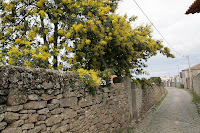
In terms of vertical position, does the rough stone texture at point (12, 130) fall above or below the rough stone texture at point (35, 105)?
below

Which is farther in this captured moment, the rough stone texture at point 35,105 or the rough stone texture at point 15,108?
the rough stone texture at point 35,105

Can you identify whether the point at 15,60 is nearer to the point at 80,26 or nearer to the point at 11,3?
the point at 80,26

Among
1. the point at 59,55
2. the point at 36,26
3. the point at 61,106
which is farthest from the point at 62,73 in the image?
the point at 36,26

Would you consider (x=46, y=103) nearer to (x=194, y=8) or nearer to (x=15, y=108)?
(x=15, y=108)

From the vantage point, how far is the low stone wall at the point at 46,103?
2527 mm

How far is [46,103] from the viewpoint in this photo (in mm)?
3127

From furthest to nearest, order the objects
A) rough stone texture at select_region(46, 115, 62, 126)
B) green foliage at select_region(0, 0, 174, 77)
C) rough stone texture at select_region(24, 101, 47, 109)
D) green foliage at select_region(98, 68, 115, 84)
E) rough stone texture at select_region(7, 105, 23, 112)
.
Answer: green foliage at select_region(0, 0, 174, 77) < green foliage at select_region(98, 68, 115, 84) < rough stone texture at select_region(46, 115, 62, 126) < rough stone texture at select_region(24, 101, 47, 109) < rough stone texture at select_region(7, 105, 23, 112)

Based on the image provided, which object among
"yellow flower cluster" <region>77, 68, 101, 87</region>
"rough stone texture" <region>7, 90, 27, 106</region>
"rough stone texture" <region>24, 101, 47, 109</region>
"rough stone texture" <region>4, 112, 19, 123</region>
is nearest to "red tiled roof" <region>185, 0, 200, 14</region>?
"yellow flower cluster" <region>77, 68, 101, 87</region>

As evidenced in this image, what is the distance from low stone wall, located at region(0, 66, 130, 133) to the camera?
8.29 ft

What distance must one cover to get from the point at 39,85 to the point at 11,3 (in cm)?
652

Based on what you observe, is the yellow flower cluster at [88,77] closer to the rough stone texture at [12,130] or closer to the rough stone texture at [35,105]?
the rough stone texture at [35,105]

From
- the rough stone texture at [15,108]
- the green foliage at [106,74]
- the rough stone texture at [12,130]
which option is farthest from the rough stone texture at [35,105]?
the green foliage at [106,74]

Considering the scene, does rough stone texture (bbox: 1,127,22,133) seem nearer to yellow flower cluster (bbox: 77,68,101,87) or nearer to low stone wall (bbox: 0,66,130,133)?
low stone wall (bbox: 0,66,130,133)

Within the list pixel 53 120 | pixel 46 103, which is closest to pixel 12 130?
pixel 46 103
